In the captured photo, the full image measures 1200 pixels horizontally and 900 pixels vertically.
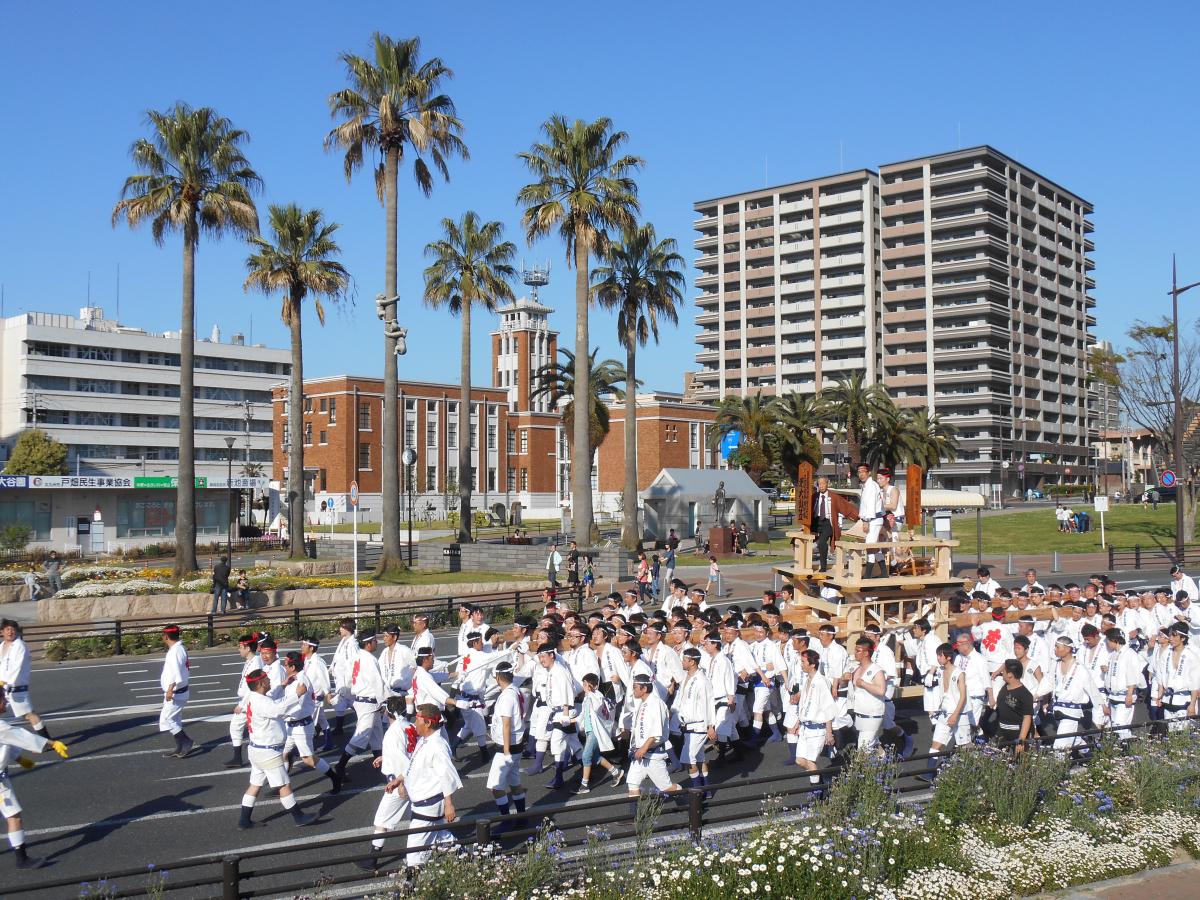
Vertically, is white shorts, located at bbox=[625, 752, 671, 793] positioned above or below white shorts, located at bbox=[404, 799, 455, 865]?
below

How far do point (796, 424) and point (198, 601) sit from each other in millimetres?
38118

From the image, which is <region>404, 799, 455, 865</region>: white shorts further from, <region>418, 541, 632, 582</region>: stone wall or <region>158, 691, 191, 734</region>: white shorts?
<region>418, 541, 632, 582</region>: stone wall

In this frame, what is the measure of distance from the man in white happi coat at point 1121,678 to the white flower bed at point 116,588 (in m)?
24.4

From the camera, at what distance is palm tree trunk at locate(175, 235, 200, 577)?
3106 centimetres

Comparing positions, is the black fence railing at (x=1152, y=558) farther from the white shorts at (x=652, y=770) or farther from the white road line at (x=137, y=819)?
the white road line at (x=137, y=819)

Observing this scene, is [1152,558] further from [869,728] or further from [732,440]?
[869,728]

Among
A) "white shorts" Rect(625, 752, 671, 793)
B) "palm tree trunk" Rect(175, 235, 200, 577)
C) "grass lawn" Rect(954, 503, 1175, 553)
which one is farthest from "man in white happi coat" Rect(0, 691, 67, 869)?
"grass lawn" Rect(954, 503, 1175, 553)

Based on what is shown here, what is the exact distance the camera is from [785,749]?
13.8 m

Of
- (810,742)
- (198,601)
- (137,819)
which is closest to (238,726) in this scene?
(137,819)

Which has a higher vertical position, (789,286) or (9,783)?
(789,286)

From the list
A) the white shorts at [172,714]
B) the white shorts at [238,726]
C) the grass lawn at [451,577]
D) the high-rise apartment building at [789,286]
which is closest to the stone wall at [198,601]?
the grass lawn at [451,577]

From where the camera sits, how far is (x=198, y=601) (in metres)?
27.2

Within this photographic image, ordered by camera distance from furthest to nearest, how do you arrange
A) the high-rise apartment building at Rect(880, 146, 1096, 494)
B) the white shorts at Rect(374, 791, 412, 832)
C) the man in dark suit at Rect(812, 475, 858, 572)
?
the high-rise apartment building at Rect(880, 146, 1096, 494)
the man in dark suit at Rect(812, 475, 858, 572)
the white shorts at Rect(374, 791, 412, 832)

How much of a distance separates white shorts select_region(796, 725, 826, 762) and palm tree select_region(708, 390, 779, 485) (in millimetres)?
46670
